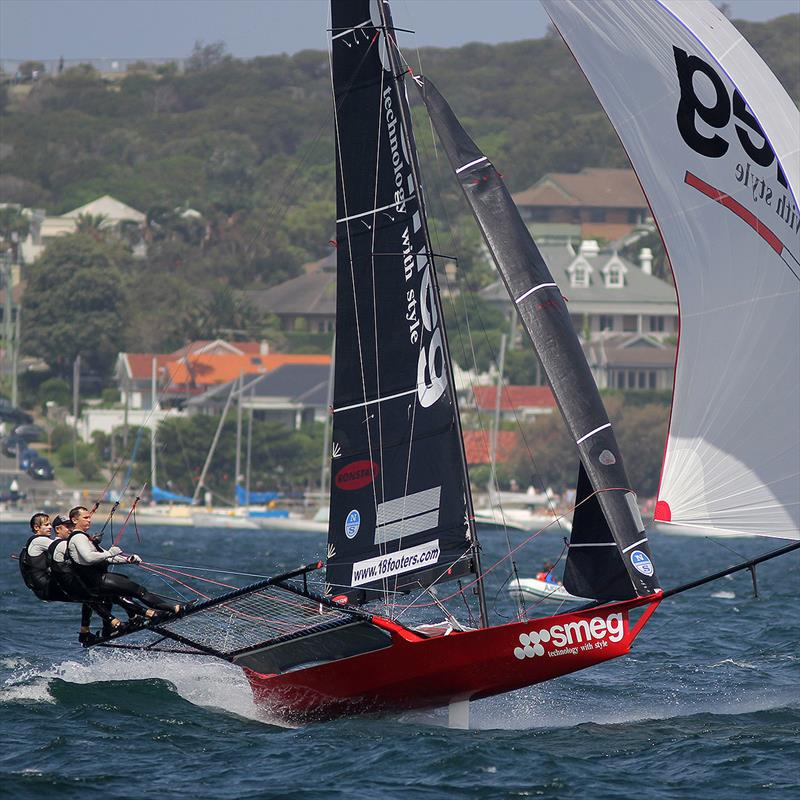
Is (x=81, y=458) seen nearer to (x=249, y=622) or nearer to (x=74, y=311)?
(x=74, y=311)

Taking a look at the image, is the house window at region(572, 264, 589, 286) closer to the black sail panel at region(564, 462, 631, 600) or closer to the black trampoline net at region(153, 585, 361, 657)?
the black trampoline net at region(153, 585, 361, 657)

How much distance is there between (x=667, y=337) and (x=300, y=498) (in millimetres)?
41640

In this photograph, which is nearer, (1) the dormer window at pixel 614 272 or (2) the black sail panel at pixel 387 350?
(2) the black sail panel at pixel 387 350

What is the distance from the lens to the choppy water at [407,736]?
34.2 feet

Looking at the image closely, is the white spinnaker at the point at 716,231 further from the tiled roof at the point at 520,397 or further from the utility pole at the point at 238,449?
the tiled roof at the point at 520,397

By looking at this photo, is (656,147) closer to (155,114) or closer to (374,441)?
(374,441)

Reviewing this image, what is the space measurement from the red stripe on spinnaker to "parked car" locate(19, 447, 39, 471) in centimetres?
6342

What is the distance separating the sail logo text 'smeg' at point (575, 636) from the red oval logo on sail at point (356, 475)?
1.78 m

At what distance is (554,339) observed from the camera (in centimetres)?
1215

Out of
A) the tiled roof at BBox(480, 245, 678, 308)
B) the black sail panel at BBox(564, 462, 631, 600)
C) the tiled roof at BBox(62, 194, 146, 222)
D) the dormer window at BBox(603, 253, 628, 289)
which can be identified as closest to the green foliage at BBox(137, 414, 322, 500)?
the tiled roof at BBox(480, 245, 678, 308)

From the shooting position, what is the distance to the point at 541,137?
177000 mm

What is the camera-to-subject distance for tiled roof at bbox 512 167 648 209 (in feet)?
492

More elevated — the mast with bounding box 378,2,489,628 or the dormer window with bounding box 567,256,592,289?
the dormer window with bounding box 567,256,592,289

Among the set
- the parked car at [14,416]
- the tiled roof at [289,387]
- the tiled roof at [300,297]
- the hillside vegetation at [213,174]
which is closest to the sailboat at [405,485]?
the tiled roof at [289,387]
